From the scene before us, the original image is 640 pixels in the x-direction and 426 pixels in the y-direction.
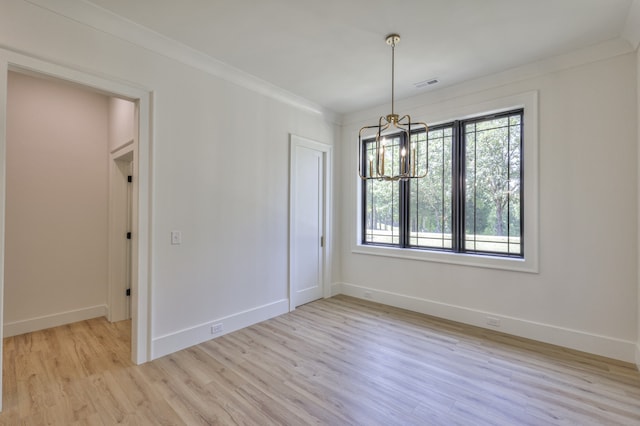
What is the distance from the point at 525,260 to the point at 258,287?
122 inches

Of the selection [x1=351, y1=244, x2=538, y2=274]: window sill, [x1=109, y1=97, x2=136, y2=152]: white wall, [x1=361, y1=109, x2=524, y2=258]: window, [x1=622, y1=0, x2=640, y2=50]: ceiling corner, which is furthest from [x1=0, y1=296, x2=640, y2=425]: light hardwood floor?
[x1=622, y1=0, x2=640, y2=50]: ceiling corner

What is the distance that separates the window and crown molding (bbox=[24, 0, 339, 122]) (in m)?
1.95

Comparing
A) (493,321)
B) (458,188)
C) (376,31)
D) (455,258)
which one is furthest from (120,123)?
(493,321)

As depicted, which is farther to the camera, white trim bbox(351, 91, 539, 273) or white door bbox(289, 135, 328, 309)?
white door bbox(289, 135, 328, 309)

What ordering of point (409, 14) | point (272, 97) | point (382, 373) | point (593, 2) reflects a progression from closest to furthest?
point (593, 2) < point (409, 14) < point (382, 373) < point (272, 97)

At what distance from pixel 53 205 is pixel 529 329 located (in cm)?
570

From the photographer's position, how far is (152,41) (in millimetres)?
2799

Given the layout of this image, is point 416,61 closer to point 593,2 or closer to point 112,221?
point 593,2

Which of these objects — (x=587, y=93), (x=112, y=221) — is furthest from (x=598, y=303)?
(x=112, y=221)

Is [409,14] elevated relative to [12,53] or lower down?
elevated

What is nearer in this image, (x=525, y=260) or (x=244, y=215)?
(x=525, y=260)

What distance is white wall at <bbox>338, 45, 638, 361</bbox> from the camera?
2811mm

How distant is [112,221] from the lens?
396 cm

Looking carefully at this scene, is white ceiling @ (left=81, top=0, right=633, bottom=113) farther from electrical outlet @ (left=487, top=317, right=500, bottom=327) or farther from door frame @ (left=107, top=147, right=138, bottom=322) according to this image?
electrical outlet @ (left=487, top=317, right=500, bottom=327)
